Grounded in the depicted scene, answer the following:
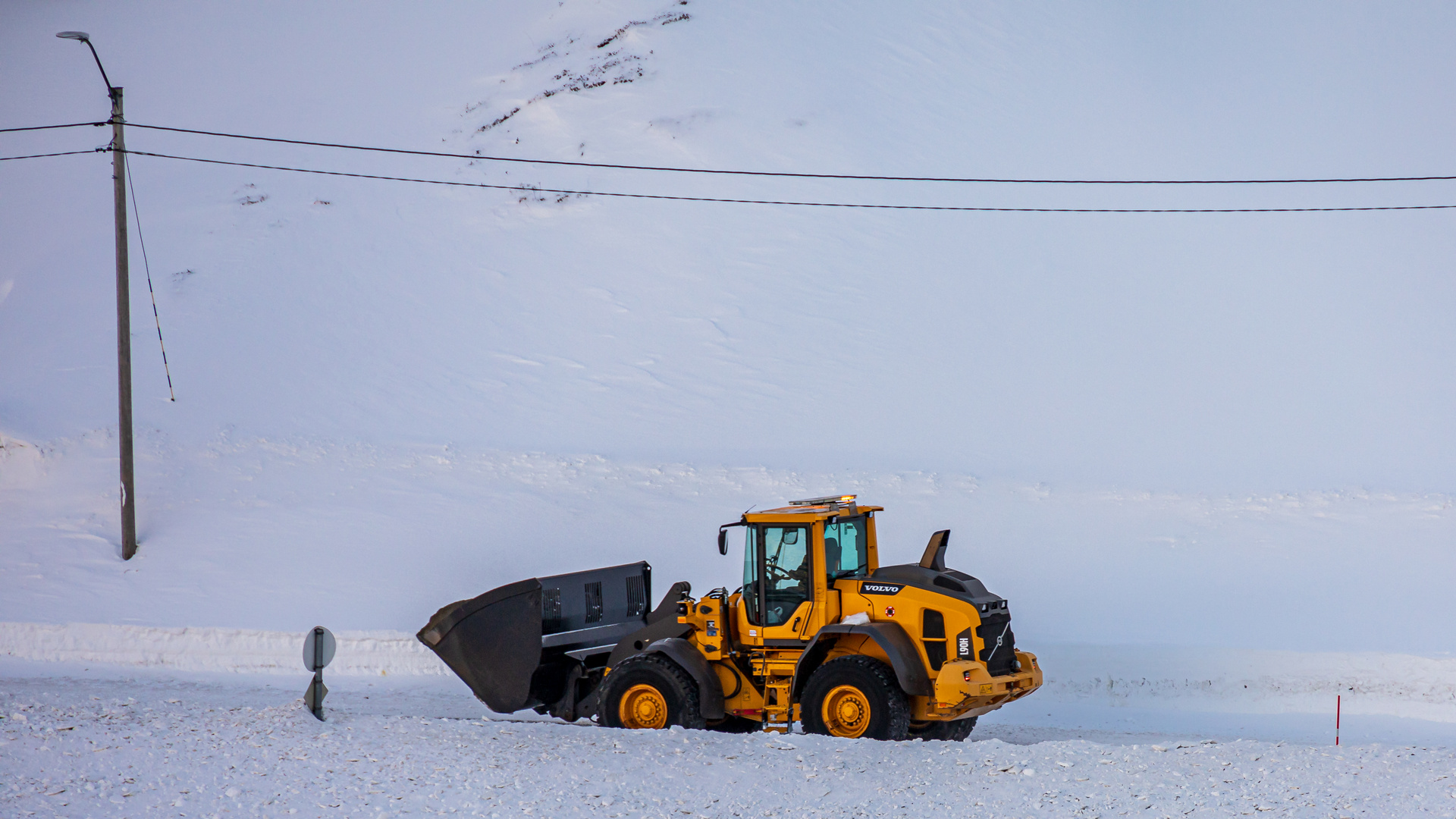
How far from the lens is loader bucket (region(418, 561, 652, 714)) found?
11.7 meters

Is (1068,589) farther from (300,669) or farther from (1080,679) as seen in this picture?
(300,669)

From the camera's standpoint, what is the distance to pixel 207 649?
52.5 feet

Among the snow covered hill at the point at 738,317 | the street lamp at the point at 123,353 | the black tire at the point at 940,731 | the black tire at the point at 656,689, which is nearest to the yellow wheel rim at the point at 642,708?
the black tire at the point at 656,689

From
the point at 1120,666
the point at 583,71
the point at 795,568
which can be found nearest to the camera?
the point at 795,568

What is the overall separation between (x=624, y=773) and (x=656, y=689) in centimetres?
208

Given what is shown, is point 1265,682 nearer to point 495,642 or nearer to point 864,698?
point 864,698

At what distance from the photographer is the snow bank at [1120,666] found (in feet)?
44.7

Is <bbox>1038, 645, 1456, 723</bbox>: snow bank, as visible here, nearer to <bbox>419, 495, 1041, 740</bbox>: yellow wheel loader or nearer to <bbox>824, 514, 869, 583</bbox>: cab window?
<bbox>419, 495, 1041, 740</bbox>: yellow wheel loader

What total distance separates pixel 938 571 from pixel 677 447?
15.8 meters

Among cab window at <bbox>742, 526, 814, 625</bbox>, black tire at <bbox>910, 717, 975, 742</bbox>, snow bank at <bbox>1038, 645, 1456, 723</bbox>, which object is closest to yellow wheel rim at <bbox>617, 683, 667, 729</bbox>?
cab window at <bbox>742, 526, 814, 625</bbox>

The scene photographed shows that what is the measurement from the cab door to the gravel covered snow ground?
1.05 meters

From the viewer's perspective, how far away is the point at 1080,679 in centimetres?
1466

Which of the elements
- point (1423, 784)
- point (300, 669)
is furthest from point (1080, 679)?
point (300, 669)

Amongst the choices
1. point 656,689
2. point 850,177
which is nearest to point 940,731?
point 656,689
